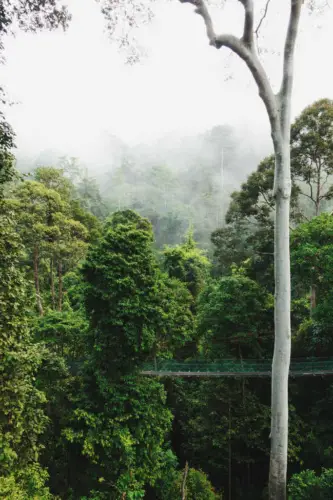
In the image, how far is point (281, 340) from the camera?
3.85m

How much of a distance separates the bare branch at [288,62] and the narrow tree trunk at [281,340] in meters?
0.36

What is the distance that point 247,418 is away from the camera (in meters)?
7.03

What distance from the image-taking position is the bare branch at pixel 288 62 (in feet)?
11.9

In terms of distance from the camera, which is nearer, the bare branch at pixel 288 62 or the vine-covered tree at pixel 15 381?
the bare branch at pixel 288 62

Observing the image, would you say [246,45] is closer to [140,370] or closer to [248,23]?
[248,23]

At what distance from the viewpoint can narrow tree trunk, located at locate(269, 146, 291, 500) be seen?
3.82 metres

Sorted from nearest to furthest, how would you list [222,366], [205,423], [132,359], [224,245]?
[132,359], [222,366], [205,423], [224,245]

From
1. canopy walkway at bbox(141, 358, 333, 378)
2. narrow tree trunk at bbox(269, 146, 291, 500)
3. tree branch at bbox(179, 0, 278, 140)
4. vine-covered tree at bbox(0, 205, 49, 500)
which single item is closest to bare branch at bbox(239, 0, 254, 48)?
tree branch at bbox(179, 0, 278, 140)

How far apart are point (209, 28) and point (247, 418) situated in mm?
7130

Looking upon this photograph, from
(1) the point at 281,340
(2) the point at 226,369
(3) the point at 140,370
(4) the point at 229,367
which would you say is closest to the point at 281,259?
(1) the point at 281,340

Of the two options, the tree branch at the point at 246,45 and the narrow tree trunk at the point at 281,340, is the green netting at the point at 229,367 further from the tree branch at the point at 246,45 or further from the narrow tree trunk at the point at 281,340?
the tree branch at the point at 246,45

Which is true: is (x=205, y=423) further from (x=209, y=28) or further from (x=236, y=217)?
(x=209, y=28)

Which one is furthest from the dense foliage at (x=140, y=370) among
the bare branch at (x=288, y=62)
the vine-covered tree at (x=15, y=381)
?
the bare branch at (x=288, y=62)

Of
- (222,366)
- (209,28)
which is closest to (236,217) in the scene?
(222,366)
